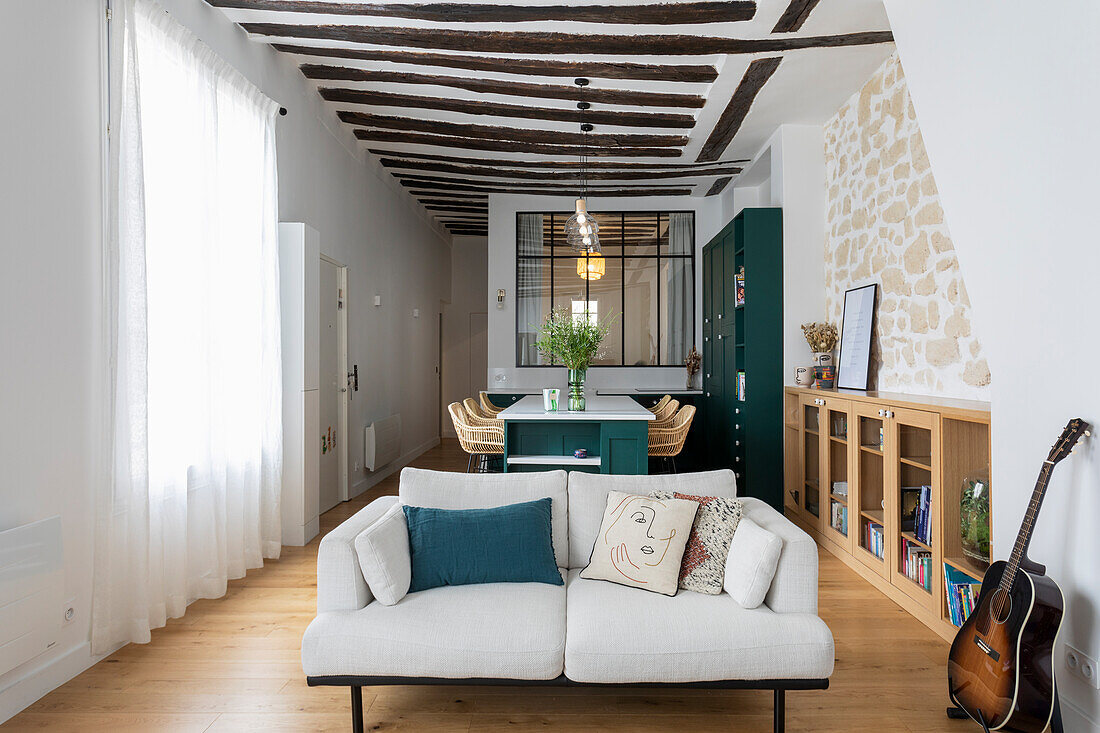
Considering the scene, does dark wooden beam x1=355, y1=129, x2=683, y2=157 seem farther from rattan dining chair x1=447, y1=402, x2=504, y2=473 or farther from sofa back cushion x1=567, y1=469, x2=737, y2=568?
sofa back cushion x1=567, y1=469, x2=737, y2=568

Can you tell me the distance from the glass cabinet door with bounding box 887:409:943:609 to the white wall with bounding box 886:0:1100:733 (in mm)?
512

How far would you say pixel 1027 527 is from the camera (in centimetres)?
229

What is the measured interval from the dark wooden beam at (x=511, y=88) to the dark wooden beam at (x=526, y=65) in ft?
0.86

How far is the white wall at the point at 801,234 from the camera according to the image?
18.6 feet

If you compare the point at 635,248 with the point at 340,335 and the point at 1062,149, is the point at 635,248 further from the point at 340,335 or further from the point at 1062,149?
the point at 1062,149

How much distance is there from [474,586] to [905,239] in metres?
3.42

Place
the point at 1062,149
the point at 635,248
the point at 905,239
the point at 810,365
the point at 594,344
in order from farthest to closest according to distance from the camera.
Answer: the point at 635,248
the point at 810,365
the point at 594,344
the point at 905,239
the point at 1062,149

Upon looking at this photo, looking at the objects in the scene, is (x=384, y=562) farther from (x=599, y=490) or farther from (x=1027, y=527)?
(x=1027, y=527)

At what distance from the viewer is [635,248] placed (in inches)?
334

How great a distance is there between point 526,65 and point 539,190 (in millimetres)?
3481

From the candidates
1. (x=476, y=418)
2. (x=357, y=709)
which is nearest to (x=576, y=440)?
(x=476, y=418)

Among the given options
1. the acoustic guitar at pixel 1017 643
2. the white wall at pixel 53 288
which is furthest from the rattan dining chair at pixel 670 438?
the white wall at pixel 53 288

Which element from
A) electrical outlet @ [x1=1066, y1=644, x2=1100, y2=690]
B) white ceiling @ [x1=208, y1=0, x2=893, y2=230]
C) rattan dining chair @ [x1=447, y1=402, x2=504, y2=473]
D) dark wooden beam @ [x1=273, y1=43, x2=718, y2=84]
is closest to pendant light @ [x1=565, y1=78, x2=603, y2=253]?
white ceiling @ [x1=208, y1=0, x2=893, y2=230]

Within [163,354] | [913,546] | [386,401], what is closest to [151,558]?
[163,354]
